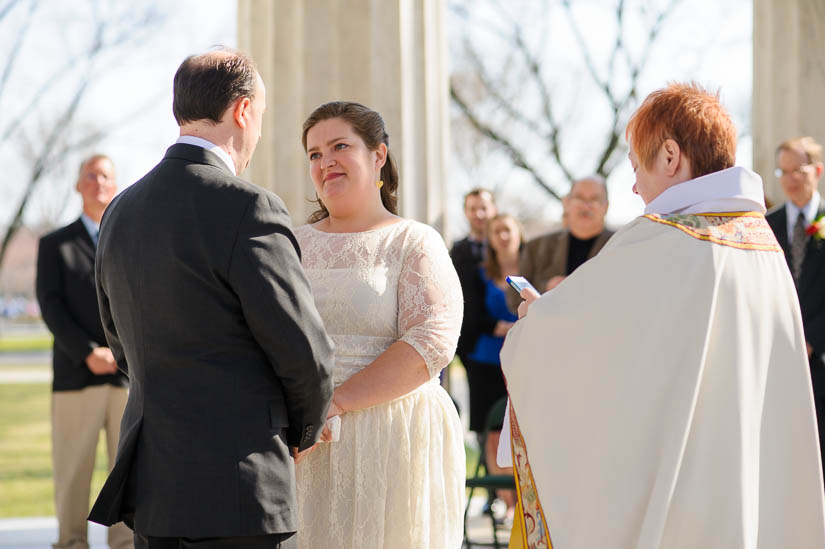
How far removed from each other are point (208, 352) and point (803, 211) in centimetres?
454

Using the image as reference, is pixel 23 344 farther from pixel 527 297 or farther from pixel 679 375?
pixel 679 375

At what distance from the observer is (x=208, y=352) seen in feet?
8.34

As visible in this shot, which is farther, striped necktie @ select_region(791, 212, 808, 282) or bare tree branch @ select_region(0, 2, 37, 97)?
bare tree branch @ select_region(0, 2, 37, 97)

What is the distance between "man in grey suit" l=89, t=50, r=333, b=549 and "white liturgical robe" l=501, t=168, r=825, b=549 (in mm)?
759

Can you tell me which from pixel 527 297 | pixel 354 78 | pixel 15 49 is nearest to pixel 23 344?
pixel 15 49

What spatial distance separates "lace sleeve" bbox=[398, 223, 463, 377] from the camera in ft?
10.6

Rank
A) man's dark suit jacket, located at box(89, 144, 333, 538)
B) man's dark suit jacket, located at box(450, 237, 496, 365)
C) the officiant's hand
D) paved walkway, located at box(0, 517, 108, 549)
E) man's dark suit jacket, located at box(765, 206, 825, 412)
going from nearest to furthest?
man's dark suit jacket, located at box(89, 144, 333, 538), the officiant's hand, man's dark suit jacket, located at box(765, 206, 825, 412), paved walkway, located at box(0, 517, 108, 549), man's dark suit jacket, located at box(450, 237, 496, 365)

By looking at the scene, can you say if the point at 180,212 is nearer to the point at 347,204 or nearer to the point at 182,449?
the point at 182,449

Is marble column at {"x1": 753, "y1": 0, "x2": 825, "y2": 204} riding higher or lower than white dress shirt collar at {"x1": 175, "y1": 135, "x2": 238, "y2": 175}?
higher

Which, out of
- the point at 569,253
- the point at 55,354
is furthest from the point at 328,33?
the point at 55,354

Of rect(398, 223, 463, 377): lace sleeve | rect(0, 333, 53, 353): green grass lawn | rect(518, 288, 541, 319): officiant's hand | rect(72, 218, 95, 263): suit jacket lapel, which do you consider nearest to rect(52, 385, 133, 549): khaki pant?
rect(72, 218, 95, 263): suit jacket lapel

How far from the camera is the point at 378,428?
3.26 metres

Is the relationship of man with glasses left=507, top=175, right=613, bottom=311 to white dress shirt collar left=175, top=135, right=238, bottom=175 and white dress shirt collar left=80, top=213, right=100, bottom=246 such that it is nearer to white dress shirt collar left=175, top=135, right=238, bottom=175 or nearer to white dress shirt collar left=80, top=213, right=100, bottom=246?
white dress shirt collar left=80, top=213, right=100, bottom=246

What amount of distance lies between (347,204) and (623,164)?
16.4m
